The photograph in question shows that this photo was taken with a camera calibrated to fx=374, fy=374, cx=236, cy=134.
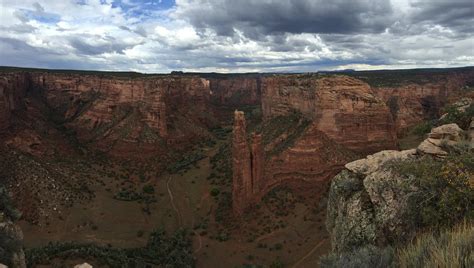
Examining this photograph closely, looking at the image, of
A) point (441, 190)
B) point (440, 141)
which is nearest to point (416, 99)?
point (440, 141)

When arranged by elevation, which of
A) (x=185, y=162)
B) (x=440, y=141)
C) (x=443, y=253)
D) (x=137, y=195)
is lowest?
(x=137, y=195)

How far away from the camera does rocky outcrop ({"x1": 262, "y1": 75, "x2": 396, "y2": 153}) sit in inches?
1688

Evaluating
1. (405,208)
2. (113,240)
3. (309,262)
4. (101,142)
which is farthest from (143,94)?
(405,208)

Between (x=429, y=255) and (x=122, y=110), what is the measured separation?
6707 cm

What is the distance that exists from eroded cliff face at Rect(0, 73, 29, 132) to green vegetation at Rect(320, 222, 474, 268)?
5621 centimetres

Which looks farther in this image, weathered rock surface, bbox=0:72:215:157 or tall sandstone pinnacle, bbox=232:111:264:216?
weathered rock surface, bbox=0:72:215:157

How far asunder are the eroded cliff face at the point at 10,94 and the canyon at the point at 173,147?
28 centimetres

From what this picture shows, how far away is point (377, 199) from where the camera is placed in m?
10.3

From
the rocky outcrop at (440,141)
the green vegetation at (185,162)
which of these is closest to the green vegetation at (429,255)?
the rocky outcrop at (440,141)

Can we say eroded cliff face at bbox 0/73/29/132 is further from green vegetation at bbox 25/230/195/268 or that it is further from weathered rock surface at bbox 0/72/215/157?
green vegetation at bbox 25/230/195/268

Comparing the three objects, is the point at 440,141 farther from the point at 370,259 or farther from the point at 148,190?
the point at 148,190

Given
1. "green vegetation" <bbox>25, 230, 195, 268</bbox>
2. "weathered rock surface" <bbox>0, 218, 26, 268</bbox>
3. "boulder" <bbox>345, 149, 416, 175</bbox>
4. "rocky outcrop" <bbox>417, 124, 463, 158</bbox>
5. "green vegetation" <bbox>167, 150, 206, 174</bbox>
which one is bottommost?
"green vegetation" <bbox>25, 230, 195, 268</bbox>

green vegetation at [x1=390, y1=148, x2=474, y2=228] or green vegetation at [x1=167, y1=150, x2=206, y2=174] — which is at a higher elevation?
green vegetation at [x1=390, y1=148, x2=474, y2=228]

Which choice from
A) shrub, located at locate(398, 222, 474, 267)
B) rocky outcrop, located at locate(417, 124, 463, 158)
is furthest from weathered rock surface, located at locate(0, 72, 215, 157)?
shrub, located at locate(398, 222, 474, 267)
